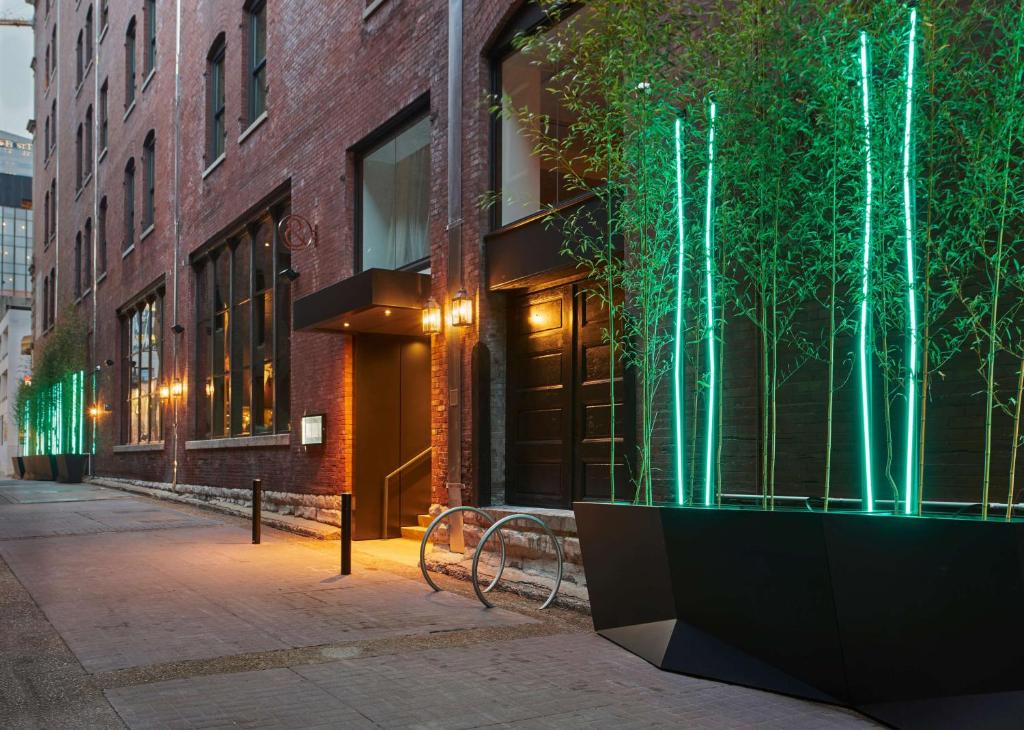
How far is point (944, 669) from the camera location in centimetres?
415

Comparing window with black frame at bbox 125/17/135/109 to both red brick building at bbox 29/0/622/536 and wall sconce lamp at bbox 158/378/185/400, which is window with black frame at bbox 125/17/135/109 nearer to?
red brick building at bbox 29/0/622/536

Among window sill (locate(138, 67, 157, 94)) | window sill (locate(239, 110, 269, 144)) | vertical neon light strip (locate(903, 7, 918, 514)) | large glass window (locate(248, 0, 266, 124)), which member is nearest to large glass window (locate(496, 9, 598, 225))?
vertical neon light strip (locate(903, 7, 918, 514))

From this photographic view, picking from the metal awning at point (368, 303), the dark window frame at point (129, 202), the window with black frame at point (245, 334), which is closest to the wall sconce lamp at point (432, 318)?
the metal awning at point (368, 303)

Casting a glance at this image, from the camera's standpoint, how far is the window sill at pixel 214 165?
56.9 feet

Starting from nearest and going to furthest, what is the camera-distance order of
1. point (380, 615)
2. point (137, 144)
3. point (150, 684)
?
point (150, 684) → point (380, 615) → point (137, 144)

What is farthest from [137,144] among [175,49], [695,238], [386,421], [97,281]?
[695,238]

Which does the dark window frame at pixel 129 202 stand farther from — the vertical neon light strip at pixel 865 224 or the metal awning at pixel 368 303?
the vertical neon light strip at pixel 865 224

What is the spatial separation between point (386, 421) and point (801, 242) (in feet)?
24.5

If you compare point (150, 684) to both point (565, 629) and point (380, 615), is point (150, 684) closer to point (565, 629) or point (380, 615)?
point (380, 615)

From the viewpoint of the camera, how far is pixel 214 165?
698 inches

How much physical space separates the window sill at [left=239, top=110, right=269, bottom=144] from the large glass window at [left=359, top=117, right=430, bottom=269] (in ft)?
11.6

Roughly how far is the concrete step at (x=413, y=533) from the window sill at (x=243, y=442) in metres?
3.04

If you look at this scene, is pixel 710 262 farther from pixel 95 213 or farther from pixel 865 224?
pixel 95 213

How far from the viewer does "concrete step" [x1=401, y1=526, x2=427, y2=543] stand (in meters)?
11.5
